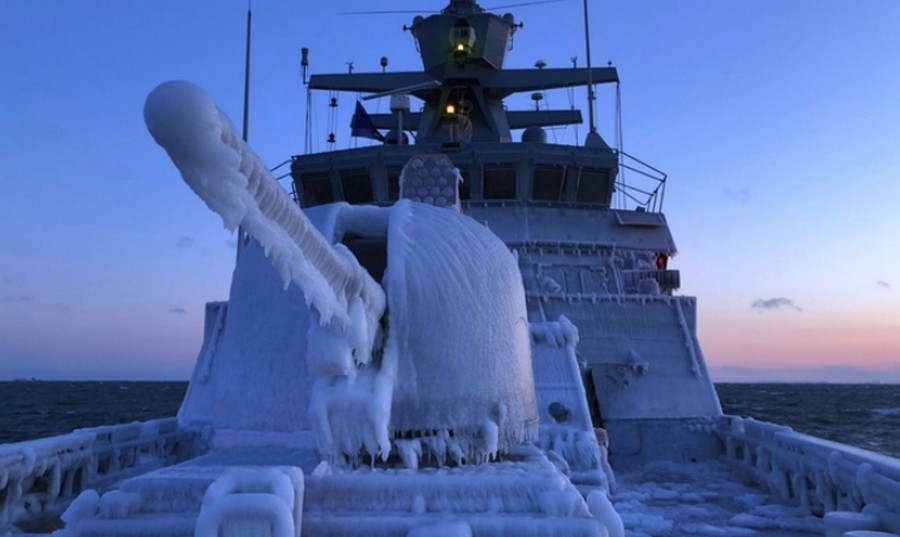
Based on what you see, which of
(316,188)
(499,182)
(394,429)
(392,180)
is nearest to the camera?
(394,429)

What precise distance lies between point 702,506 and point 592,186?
12998 mm

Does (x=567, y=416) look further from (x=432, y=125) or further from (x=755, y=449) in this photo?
(x=432, y=125)

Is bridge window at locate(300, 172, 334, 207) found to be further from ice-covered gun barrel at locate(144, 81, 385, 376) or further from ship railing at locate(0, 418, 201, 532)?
ice-covered gun barrel at locate(144, 81, 385, 376)

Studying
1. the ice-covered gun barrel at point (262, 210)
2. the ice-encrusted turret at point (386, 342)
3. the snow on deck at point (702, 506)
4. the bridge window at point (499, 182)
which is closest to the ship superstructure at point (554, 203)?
the bridge window at point (499, 182)

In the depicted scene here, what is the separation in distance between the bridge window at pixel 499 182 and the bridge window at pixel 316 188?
17.0 feet

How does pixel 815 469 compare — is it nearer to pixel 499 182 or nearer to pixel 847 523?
pixel 847 523

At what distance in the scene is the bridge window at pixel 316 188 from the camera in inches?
988

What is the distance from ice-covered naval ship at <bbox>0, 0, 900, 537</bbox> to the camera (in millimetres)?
5586

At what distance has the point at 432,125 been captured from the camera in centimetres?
2814

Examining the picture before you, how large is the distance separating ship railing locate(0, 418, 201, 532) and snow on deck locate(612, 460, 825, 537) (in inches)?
313

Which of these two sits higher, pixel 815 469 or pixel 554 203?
pixel 554 203

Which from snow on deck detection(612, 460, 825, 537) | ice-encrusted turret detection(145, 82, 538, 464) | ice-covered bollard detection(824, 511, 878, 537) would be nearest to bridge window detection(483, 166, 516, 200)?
snow on deck detection(612, 460, 825, 537)

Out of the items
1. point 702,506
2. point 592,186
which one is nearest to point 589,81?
point 592,186

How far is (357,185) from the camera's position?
24750mm
